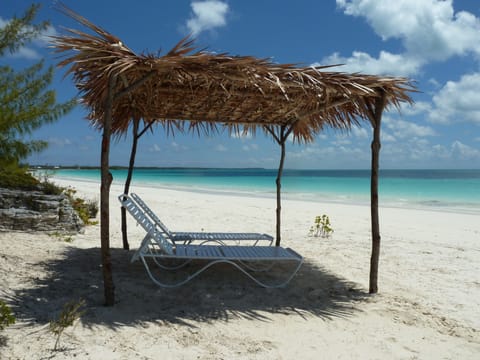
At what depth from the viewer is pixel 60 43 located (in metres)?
2.82

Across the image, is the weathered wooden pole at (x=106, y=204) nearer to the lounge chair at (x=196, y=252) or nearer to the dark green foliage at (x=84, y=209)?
the lounge chair at (x=196, y=252)

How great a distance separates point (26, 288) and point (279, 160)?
367cm

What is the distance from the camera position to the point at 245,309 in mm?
3174

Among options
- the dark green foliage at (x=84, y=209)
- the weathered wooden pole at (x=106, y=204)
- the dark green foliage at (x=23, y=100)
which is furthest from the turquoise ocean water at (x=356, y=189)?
the weathered wooden pole at (x=106, y=204)

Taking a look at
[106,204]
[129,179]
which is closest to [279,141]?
[129,179]

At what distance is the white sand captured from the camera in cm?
247

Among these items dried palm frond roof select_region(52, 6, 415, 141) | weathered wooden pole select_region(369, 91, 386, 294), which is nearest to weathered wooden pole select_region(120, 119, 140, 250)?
dried palm frond roof select_region(52, 6, 415, 141)

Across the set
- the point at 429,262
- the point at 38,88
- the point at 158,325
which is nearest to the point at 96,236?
the point at 38,88

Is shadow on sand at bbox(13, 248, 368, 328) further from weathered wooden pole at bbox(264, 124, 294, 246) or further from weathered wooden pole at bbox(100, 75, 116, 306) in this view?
weathered wooden pole at bbox(264, 124, 294, 246)

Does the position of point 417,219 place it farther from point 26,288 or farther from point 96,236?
point 26,288

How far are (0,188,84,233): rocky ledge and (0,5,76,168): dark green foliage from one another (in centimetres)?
103

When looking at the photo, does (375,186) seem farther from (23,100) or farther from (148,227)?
(23,100)

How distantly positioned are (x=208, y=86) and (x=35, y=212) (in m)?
3.37

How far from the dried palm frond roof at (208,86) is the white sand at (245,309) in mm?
1608
